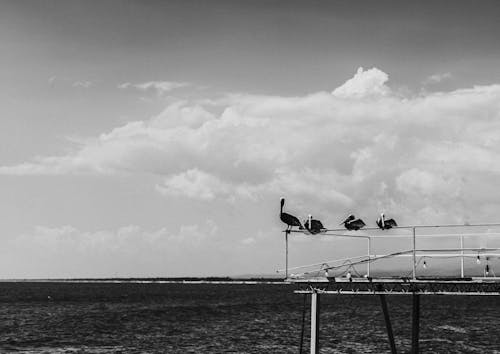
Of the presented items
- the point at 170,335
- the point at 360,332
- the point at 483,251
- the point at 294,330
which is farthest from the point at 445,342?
the point at 483,251

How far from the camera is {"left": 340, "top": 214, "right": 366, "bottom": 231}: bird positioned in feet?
92.4

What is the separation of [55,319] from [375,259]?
80.1 metres

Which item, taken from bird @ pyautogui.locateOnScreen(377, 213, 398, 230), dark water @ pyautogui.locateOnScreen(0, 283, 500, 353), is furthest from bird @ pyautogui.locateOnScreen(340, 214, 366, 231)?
dark water @ pyautogui.locateOnScreen(0, 283, 500, 353)

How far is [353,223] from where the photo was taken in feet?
92.5

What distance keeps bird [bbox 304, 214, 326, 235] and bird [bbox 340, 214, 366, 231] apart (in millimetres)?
1115

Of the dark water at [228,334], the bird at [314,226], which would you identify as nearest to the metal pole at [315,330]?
the bird at [314,226]

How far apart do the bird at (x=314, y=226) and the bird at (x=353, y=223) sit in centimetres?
112

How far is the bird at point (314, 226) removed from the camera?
1133 inches

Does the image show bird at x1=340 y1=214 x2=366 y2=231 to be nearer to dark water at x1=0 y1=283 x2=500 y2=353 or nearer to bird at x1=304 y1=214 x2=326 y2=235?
bird at x1=304 y1=214 x2=326 y2=235

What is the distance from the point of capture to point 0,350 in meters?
59.5

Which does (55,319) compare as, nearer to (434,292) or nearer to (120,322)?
(120,322)

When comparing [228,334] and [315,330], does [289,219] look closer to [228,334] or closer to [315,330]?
[315,330]

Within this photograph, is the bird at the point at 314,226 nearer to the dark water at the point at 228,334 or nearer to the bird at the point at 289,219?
the bird at the point at 289,219

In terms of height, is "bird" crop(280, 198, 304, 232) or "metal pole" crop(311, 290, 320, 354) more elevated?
"bird" crop(280, 198, 304, 232)
